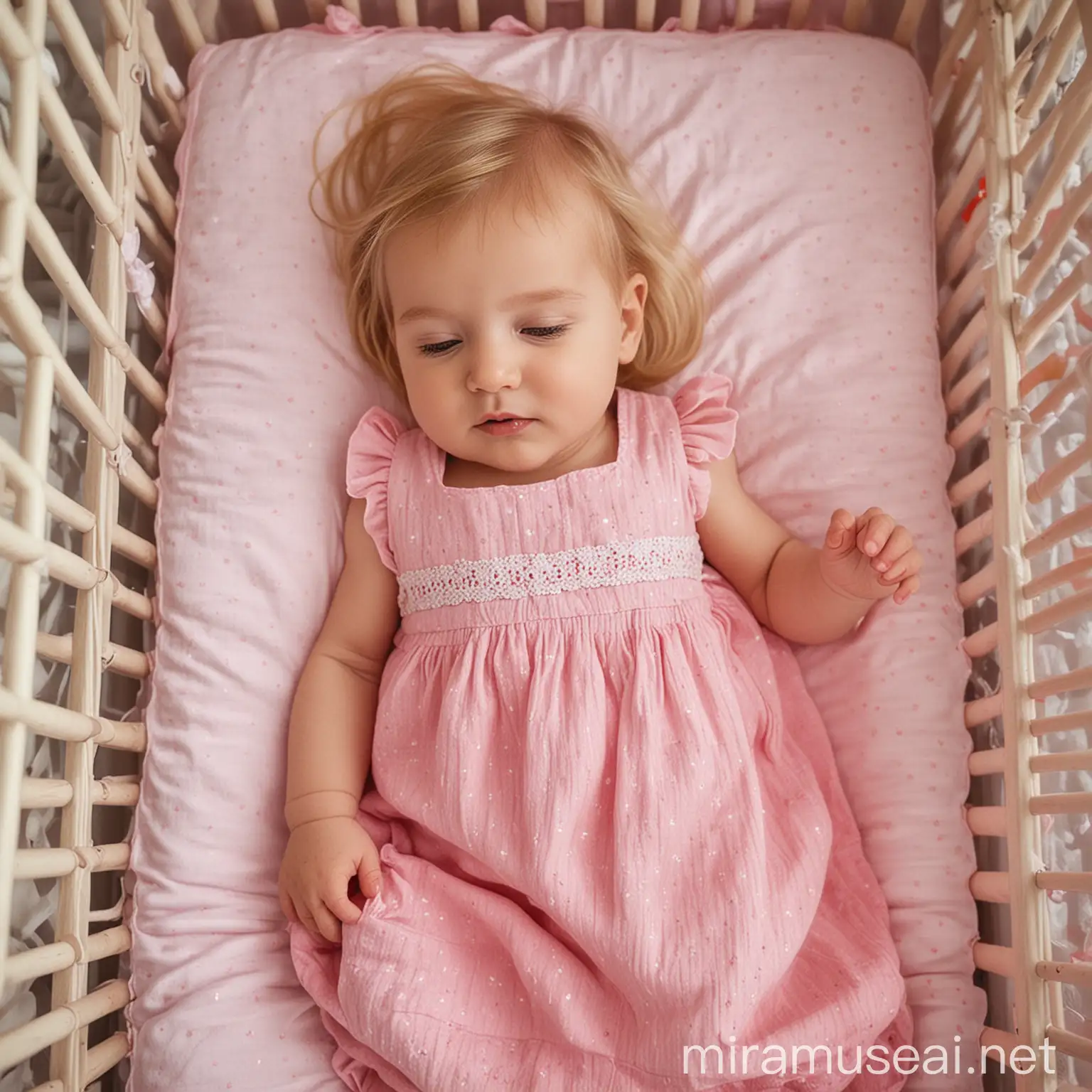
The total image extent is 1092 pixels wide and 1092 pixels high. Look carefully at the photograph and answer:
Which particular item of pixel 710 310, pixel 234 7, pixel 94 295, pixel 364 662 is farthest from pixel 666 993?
pixel 234 7

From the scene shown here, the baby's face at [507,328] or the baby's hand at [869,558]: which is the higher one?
the baby's face at [507,328]

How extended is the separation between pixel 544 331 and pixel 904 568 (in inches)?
15.3

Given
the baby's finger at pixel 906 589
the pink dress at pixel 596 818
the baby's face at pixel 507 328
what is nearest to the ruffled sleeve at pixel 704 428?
the pink dress at pixel 596 818

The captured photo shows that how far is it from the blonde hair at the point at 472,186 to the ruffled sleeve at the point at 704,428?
0.06 metres

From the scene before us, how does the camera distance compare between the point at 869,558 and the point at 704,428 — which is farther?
the point at 704,428

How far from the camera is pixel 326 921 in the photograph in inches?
38.6

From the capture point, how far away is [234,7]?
1.31m

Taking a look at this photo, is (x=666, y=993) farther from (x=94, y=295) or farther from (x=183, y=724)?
(x=94, y=295)

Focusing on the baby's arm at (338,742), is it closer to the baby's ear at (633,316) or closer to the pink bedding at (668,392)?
the pink bedding at (668,392)

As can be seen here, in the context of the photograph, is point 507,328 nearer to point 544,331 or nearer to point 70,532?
point 544,331

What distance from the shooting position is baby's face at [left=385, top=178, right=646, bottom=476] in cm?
97

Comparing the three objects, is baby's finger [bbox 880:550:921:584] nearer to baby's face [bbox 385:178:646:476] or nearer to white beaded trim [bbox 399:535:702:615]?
white beaded trim [bbox 399:535:702:615]

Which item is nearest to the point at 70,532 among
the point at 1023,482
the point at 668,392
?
the point at 668,392

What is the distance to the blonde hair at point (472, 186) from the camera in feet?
3.31
